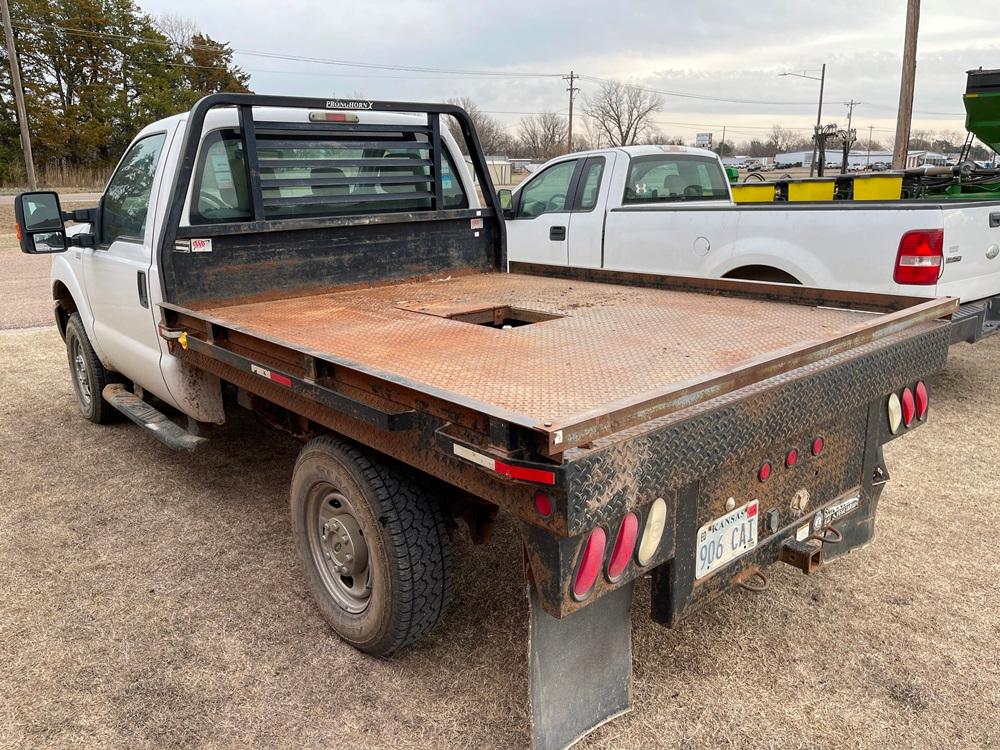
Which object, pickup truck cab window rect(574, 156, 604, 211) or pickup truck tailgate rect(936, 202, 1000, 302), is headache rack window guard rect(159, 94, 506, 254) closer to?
pickup truck cab window rect(574, 156, 604, 211)

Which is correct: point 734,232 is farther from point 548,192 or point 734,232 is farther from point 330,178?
point 330,178

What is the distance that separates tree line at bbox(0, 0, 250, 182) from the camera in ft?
131

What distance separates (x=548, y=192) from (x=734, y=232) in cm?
234

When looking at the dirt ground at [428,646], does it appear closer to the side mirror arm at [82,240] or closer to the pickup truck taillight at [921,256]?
the pickup truck taillight at [921,256]

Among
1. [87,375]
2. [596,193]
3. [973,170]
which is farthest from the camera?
[973,170]

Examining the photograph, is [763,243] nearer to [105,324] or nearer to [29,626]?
[105,324]

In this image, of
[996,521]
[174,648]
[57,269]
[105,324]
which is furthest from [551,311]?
[57,269]

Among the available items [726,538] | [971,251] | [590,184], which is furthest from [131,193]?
[971,251]

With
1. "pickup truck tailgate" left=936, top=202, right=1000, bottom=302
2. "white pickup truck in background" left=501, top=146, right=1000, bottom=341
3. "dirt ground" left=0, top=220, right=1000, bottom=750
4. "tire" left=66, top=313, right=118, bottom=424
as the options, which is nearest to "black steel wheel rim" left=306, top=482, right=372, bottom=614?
"dirt ground" left=0, top=220, right=1000, bottom=750

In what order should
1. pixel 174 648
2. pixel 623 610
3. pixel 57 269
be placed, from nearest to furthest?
pixel 623 610
pixel 174 648
pixel 57 269

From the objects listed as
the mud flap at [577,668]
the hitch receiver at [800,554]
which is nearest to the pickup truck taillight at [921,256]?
the hitch receiver at [800,554]

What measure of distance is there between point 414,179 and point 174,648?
9.69 ft

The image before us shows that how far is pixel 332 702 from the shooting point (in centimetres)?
274

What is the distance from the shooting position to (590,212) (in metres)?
7.31
